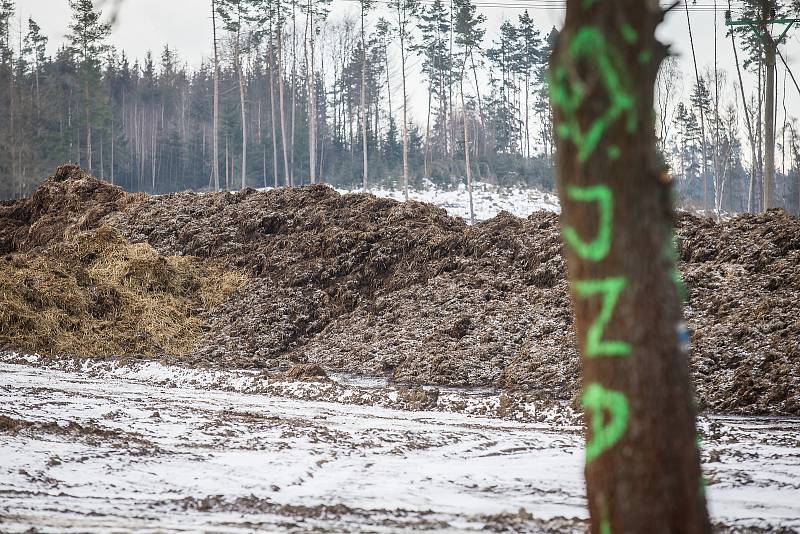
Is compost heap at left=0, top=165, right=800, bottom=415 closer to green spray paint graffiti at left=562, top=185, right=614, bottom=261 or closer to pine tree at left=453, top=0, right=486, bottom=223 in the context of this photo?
green spray paint graffiti at left=562, top=185, right=614, bottom=261

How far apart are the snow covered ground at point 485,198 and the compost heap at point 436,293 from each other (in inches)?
717

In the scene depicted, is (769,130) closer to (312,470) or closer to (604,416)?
(312,470)

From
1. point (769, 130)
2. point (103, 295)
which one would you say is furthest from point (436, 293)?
point (769, 130)

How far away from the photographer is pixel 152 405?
782 cm

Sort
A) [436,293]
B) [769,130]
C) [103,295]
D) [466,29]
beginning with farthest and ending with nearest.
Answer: [466,29]
[769,130]
[103,295]
[436,293]

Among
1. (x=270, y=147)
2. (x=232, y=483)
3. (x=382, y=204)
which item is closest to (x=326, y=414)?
(x=232, y=483)

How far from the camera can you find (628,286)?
265cm

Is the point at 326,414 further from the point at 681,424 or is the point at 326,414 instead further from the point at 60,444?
the point at 681,424

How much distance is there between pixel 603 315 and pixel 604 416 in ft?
Result: 1.21

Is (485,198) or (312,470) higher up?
(485,198)

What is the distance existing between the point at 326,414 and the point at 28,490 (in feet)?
12.2

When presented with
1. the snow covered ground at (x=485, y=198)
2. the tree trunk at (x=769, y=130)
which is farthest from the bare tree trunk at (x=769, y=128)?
the snow covered ground at (x=485, y=198)

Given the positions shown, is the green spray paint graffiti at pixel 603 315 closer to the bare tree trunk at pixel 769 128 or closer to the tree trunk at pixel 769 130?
the bare tree trunk at pixel 769 128

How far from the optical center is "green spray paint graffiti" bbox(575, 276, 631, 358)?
8.70 feet
